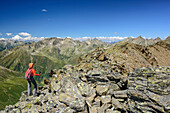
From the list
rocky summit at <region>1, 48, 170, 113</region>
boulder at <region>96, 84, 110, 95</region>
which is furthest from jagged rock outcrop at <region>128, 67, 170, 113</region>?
boulder at <region>96, 84, 110, 95</region>

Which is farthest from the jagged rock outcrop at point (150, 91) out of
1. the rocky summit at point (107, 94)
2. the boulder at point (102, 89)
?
the boulder at point (102, 89)

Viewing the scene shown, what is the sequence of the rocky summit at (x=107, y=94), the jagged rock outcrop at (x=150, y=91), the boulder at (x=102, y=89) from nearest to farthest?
1. the jagged rock outcrop at (x=150, y=91)
2. the rocky summit at (x=107, y=94)
3. the boulder at (x=102, y=89)

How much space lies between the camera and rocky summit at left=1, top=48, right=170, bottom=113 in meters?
14.6

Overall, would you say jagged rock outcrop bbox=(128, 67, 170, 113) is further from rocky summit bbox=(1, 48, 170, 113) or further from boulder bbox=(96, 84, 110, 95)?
boulder bbox=(96, 84, 110, 95)

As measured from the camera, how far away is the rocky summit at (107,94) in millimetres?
14609

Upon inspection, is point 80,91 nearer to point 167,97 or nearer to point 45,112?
point 45,112

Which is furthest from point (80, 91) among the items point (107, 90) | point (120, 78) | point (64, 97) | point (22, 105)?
point (22, 105)

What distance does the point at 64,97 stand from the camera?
1867 cm

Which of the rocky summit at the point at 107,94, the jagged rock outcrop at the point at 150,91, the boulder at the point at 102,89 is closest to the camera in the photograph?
the jagged rock outcrop at the point at 150,91

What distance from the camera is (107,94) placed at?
19.0 meters

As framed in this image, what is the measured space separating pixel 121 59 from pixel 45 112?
24.8 metres

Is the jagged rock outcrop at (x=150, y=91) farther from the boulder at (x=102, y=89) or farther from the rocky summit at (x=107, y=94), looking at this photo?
the boulder at (x=102, y=89)

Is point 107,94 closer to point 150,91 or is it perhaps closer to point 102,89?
point 102,89

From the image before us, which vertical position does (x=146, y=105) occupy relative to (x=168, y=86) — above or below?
below
